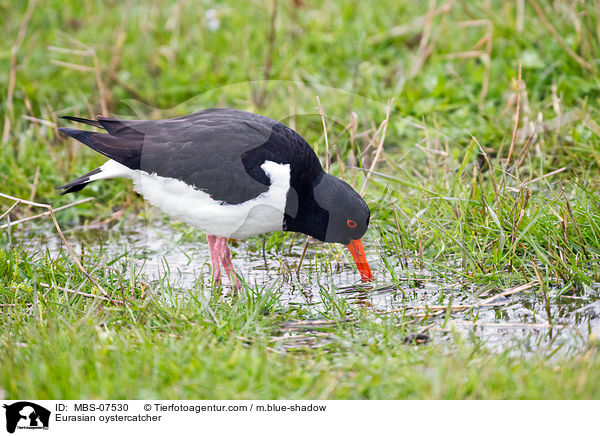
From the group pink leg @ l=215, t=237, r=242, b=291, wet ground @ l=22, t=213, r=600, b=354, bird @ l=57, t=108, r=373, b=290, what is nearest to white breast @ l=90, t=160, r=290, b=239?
bird @ l=57, t=108, r=373, b=290

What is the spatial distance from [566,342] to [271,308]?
1582 mm

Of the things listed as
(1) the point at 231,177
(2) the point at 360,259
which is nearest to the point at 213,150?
(1) the point at 231,177

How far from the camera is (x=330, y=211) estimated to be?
14.6 ft

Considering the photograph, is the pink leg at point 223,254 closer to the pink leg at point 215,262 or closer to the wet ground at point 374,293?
the pink leg at point 215,262

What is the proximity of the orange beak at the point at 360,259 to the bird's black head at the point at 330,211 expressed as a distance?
4 centimetres

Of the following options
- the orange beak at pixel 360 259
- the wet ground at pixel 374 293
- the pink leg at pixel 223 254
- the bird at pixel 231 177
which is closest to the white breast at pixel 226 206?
the bird at pixel 231 177

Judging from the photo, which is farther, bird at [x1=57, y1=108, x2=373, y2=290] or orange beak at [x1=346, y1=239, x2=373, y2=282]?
orange beak at [x1=346, y1=239, x2=373, y2=282]

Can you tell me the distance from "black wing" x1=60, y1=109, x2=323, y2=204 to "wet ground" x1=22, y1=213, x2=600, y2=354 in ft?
2.01

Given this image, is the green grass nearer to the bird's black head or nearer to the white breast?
the bird's black head

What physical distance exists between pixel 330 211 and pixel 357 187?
1.10 m

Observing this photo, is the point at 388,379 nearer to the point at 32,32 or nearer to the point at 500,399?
the point at 500,399

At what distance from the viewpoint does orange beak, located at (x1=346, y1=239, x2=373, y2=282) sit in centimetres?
443

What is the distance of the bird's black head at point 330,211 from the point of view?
4430 mm

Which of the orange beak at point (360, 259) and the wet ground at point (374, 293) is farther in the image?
the orange beak at point (360, 259)
